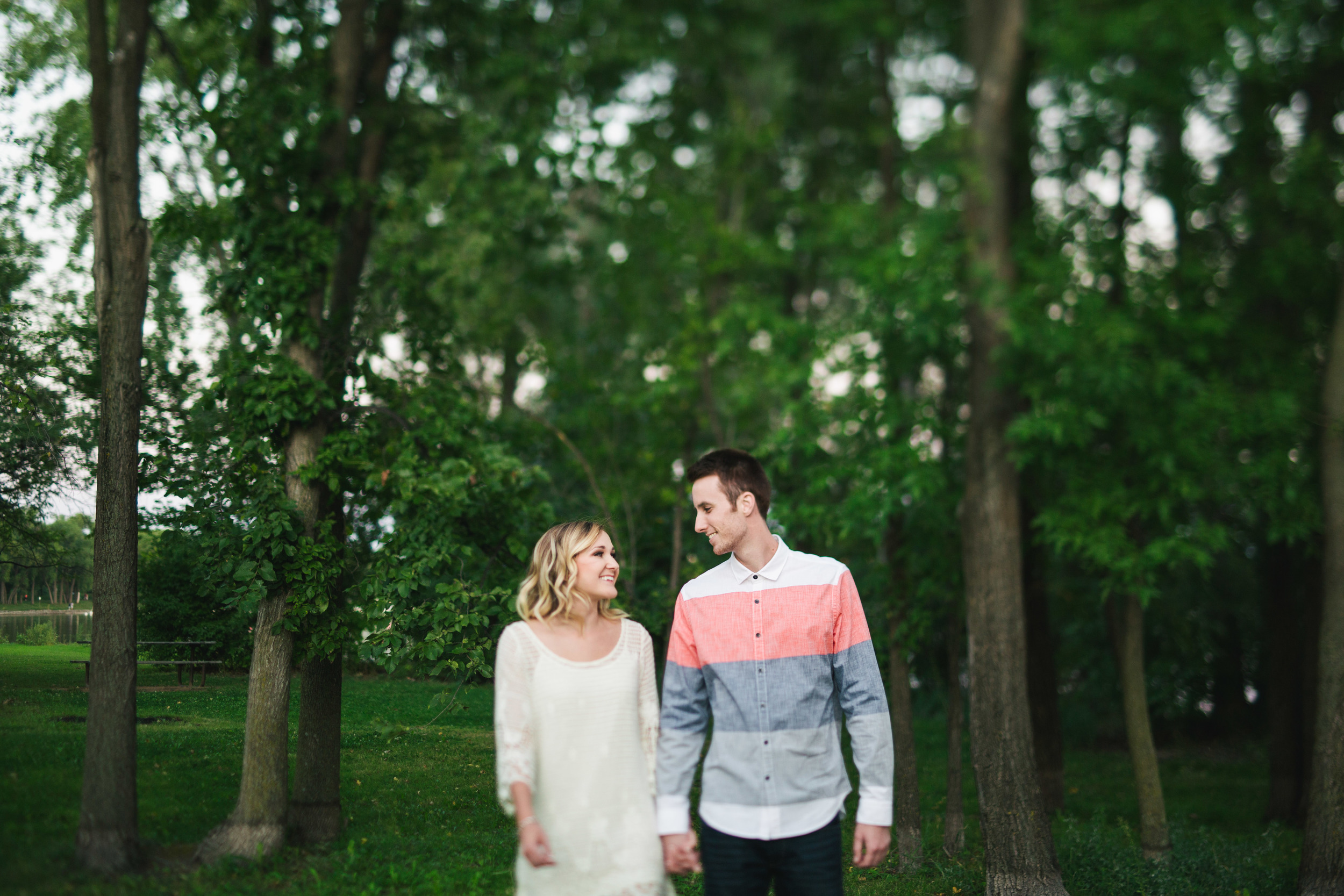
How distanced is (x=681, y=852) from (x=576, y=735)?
1.61 ft

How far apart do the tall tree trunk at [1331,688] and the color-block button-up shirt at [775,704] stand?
5.36 metres

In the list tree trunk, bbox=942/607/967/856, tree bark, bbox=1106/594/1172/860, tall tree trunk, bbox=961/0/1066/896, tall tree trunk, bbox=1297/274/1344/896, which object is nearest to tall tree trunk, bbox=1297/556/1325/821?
tree bark, bbox=1106/594/1172/860

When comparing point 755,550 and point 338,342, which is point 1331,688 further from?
point 338,342

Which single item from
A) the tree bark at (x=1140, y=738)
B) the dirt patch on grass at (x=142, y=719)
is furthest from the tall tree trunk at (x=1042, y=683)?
the dirt patch on grass at (x=142, y=719)

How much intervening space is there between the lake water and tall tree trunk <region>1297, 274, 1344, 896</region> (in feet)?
25.6

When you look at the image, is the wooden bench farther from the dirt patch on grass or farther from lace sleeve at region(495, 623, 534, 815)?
lace sleeve at region(495, 623, 534, 815)

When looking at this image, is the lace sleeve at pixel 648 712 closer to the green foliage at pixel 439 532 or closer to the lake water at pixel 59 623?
the green foliage at pixel 439 532

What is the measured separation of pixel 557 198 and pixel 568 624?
270 inches

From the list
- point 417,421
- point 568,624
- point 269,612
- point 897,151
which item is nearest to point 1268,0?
point 897,151

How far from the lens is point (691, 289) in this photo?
44.6ft

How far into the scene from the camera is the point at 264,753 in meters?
5.49

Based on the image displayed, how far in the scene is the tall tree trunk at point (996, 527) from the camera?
21.7ft

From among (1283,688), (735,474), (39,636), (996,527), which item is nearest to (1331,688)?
(996,527)

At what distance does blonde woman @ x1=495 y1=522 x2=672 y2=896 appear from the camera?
3002mm
